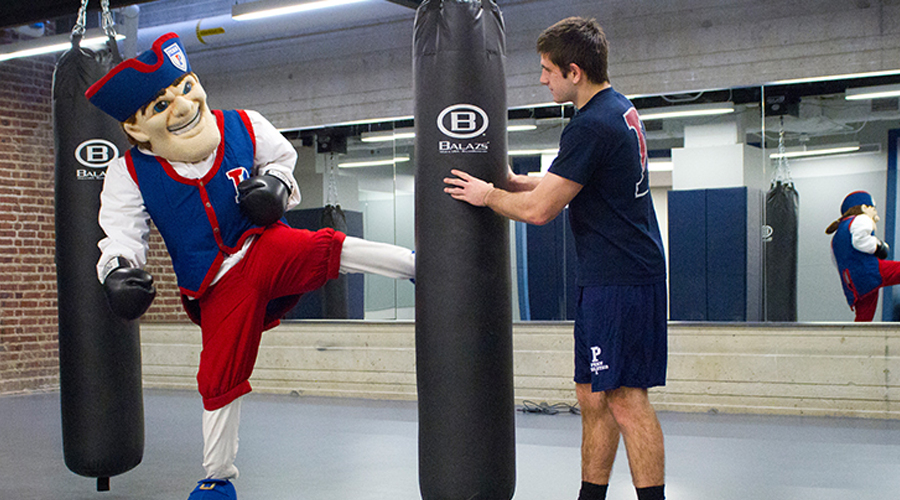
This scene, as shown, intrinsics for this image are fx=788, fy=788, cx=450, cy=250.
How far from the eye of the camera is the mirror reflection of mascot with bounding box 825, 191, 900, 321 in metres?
5.86

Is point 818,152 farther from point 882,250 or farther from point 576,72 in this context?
point 576,72

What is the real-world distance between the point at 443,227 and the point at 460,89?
0.47 meters

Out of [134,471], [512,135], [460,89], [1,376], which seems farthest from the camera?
[1,376]

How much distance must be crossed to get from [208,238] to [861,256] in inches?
196

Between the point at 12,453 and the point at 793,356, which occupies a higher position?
the point at 793,356

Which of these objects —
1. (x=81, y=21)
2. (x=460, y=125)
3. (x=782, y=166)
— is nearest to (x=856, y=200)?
(x=782, y=166)

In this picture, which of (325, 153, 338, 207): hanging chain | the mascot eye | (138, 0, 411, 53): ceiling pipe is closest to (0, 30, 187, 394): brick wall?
(138, 0, 411, 53): ceiling pipe

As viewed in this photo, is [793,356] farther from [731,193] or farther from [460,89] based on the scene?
[460,89]

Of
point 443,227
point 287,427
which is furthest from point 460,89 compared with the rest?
point 287,427

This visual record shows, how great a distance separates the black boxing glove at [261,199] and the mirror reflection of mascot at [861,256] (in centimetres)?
472

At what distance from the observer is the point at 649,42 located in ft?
21.9

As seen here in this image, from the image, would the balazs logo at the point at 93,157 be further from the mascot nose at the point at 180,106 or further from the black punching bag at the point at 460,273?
the black punching bag at the point at 460,273

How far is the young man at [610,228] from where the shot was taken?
270 cm

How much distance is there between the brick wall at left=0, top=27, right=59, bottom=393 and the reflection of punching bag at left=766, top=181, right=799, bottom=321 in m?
7.41
